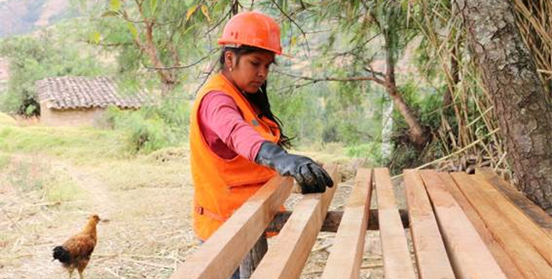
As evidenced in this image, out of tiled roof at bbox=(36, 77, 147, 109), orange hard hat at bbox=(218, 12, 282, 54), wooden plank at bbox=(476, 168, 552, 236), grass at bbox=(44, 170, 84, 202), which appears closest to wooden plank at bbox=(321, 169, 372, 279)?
wooden plank at bbox=(476, 168, 552, 236)

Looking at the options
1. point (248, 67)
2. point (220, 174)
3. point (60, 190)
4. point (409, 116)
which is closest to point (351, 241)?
point (220, 174)

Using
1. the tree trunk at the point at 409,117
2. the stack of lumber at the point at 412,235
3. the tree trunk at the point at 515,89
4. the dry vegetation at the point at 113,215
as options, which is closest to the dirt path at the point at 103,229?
the dry vegetation at the point at 113,215

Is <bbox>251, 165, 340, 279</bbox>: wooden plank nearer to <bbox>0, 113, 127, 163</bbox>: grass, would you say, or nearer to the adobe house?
<bbox>0, 113, 127, 163</bbox>: grass

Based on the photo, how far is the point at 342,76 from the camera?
604cm

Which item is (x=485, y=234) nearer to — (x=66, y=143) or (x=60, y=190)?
(x=60, y=190)

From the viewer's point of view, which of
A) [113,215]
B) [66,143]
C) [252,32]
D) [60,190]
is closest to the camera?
[252,32]

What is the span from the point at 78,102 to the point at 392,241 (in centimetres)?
2186

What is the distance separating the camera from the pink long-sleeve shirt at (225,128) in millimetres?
1489

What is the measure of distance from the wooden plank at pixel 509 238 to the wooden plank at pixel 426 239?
13 cm

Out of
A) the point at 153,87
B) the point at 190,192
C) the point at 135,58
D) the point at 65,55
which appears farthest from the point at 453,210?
the point at 65,55

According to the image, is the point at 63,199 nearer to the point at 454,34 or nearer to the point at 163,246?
the point at 163,246

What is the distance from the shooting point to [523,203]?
5.22 ft

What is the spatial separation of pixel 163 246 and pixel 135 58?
959cm

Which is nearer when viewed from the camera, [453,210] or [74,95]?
[453,210]
